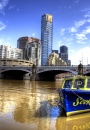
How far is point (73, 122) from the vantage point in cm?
1261

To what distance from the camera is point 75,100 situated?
45.3 ft

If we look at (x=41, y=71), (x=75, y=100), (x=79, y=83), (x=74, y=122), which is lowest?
(x=74, y=122)

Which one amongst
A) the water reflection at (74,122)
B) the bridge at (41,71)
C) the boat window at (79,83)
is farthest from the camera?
the bridge at (41,71)

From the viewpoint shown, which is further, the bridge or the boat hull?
the bridge

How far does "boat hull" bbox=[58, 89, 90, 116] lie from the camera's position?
1361 centimetres

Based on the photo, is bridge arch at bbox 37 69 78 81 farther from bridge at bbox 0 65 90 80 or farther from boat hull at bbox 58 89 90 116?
boat hull at bbox 58 89 90 116

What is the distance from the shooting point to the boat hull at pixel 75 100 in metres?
13.6

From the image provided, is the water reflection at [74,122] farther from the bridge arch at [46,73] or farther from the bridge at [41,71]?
the bridge arch at [46,73]

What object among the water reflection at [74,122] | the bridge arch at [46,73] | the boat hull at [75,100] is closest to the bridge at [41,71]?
the bridge arch at [46,73]

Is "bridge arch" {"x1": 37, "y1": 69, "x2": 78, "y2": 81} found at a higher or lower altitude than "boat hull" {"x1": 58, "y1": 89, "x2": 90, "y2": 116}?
lower

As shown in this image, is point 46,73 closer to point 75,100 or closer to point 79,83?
point 79,83

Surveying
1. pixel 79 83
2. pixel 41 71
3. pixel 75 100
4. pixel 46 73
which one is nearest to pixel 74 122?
pixel 75 100

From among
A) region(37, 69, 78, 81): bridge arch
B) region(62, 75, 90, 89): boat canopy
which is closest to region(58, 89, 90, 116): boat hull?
region(62, 75, 90, 89): boat canopy

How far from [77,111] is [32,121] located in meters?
3.48
